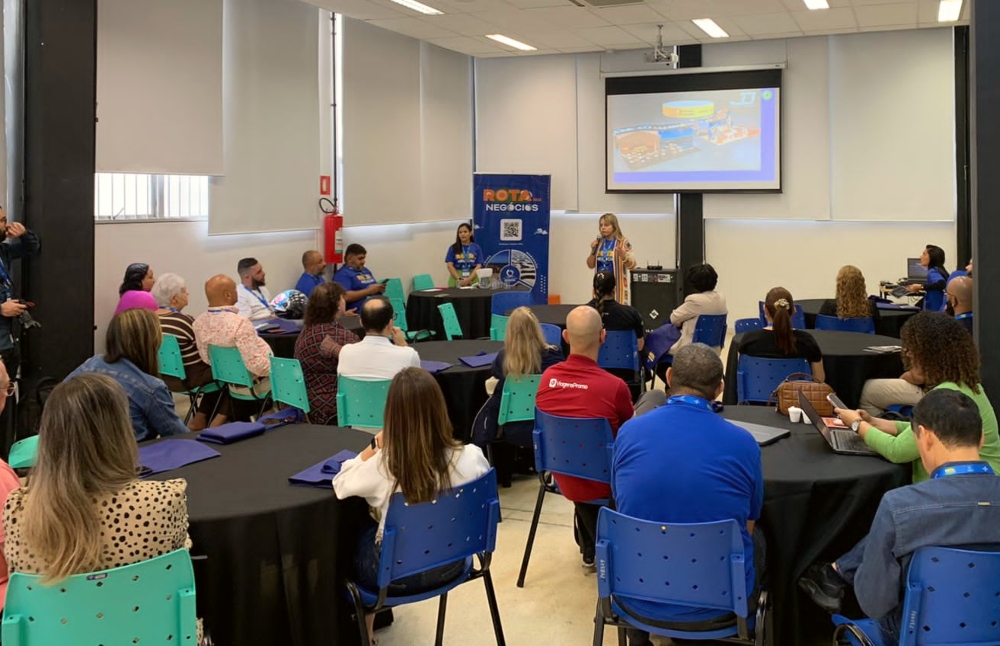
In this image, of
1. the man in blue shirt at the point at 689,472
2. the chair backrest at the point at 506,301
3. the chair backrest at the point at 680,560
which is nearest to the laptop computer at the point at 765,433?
the man in blue shirt at the point at 689,472

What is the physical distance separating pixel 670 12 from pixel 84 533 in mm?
8195

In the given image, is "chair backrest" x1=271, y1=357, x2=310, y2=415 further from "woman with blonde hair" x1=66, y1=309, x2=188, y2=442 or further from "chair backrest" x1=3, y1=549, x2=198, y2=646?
"chair backrest" x1=3, y1=549, x2=198, y2=646

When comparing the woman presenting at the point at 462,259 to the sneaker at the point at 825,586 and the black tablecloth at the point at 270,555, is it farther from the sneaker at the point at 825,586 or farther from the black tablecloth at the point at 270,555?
the sneaker at the point at 825,586

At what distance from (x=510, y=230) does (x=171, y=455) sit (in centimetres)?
908

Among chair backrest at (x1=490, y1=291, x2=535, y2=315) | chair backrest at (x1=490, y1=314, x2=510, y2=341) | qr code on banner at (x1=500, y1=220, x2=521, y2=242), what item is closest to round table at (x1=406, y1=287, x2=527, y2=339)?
chair backrest at (x1=490, y1=291, x2=535, y2=315)

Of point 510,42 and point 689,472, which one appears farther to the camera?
point 510,42

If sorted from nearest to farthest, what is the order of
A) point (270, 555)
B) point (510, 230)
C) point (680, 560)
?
point (680, 560)
point (270, 555)
point (510, 230)

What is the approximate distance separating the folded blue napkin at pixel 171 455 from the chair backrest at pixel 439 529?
90 centimetres

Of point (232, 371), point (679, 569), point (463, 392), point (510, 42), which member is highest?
point (510, 42)

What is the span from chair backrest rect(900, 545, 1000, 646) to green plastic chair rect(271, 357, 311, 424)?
3299mm

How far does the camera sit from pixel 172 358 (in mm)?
5941

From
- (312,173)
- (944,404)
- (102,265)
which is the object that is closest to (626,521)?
(944,404)

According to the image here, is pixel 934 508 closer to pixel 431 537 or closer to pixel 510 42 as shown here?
pixel 431 537

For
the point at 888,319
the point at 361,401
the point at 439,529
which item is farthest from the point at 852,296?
the point at 439,529
